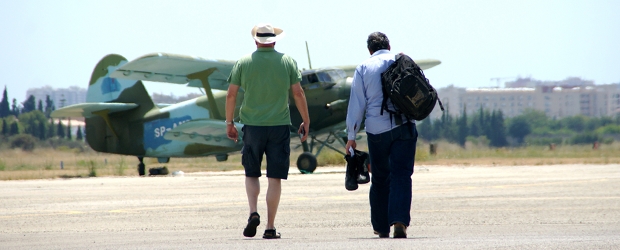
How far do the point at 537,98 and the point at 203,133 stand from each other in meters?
105

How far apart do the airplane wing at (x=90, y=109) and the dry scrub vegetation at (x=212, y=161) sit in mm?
1472

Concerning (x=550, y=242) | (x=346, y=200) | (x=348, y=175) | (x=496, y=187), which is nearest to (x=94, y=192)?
(x=346, y=200)

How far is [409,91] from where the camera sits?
657cm

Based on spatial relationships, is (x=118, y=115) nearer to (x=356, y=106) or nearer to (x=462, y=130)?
(x=356, y=106)

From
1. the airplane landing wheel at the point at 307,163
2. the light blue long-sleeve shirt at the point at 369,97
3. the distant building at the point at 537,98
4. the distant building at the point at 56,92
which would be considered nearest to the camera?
the light blue long-sleeve shirt at the point at 369,97

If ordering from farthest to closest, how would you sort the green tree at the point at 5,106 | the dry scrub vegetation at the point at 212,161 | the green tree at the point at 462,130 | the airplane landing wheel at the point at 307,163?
the green tree at the point at 5,106, the green tree at the point at 462,130, the dry scrub vegetation at the point at 212,161, the airplane landing wheel at the point at 307,163

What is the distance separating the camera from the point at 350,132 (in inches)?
269

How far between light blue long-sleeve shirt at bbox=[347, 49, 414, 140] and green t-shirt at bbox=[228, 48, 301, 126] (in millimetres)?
512

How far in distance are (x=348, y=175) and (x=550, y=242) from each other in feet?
6.21

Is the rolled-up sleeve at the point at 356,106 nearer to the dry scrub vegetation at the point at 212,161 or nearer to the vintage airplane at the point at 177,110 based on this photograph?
the vintage airplane at the point at 177,110

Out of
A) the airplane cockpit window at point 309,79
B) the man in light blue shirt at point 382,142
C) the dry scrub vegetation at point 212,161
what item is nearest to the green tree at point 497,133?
the dry scrub vegetation at point 212,161

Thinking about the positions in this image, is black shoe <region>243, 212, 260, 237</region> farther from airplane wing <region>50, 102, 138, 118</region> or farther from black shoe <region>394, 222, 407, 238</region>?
airplane wing <region>50, 102, 138, 118</region>

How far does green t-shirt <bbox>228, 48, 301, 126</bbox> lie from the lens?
6.85 metres

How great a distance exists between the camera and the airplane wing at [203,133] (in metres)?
21.6
